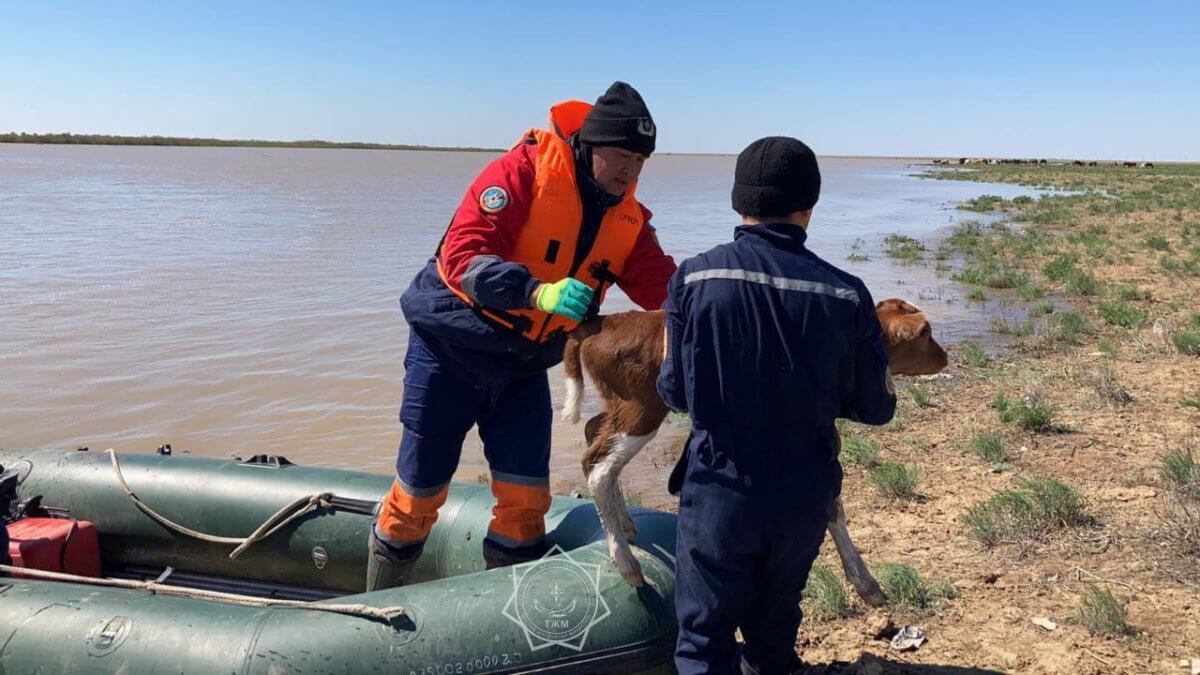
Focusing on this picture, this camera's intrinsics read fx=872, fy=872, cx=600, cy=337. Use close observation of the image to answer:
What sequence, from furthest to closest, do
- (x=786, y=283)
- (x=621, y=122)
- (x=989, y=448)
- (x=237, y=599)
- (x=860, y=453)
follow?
(x=860, y=453)
(x=989, y=448)
(x=237, y=599)
(x=621, y=122)
(x=786, y=283)

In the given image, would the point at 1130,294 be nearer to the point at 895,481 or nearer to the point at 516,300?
the point at 895,481

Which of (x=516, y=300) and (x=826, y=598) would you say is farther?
(x=826, y=598)

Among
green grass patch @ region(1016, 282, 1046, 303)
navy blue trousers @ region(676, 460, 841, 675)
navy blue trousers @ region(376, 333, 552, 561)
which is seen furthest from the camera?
green grass patch @ region(1016, 282, 1046, 303)

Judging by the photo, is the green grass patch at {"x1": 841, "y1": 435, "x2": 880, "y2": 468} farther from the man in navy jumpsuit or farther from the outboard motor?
the outboard motor

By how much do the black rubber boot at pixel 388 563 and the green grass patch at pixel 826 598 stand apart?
1791 mm

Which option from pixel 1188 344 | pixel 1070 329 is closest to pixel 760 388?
pixel 1188 344

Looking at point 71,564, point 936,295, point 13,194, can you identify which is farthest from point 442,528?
point 13,194

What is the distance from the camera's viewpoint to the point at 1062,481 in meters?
5.19

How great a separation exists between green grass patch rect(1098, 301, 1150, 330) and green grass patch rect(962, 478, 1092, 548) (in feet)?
20.4

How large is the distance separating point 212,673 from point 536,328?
63.8 inches

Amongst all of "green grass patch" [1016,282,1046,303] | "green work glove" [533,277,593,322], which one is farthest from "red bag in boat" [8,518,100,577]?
"green grass patch" [1016,282,1046,303]

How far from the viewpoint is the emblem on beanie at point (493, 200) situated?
309cm
